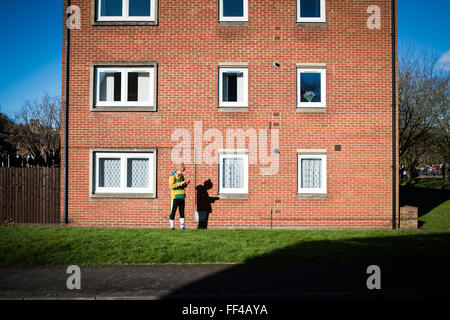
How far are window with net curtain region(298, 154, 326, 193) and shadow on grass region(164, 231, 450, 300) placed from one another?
295cm

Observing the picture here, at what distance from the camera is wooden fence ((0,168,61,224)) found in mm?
11562

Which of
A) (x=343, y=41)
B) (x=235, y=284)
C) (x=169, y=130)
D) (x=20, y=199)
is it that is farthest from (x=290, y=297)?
(x=20, y=199)

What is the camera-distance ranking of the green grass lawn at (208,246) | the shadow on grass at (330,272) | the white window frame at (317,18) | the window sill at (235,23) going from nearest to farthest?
the shadow on grass at (330,272) → the green grass lawn at (208,246) → the window sill at (235,23) → the white window frame at (317,18)

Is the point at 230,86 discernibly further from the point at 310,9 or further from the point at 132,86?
the point at 310,9

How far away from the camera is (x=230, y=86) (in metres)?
11.6

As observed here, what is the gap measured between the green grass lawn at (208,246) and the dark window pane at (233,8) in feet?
23.7

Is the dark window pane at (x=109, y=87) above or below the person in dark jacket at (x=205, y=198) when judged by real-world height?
above

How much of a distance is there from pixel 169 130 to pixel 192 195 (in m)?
2.27

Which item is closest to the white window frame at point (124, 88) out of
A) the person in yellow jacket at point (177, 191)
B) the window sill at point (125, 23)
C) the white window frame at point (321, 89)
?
the window sill at point (125, 23)

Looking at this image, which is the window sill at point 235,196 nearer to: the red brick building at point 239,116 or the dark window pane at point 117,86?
the red brick building at point 239,116

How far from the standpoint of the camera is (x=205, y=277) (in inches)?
235

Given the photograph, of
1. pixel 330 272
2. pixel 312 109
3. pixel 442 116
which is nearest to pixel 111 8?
pixel 312 109

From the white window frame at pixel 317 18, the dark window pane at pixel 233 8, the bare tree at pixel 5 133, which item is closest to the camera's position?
the white window frame at pixel 317 18

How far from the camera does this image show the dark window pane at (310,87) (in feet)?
38.0
